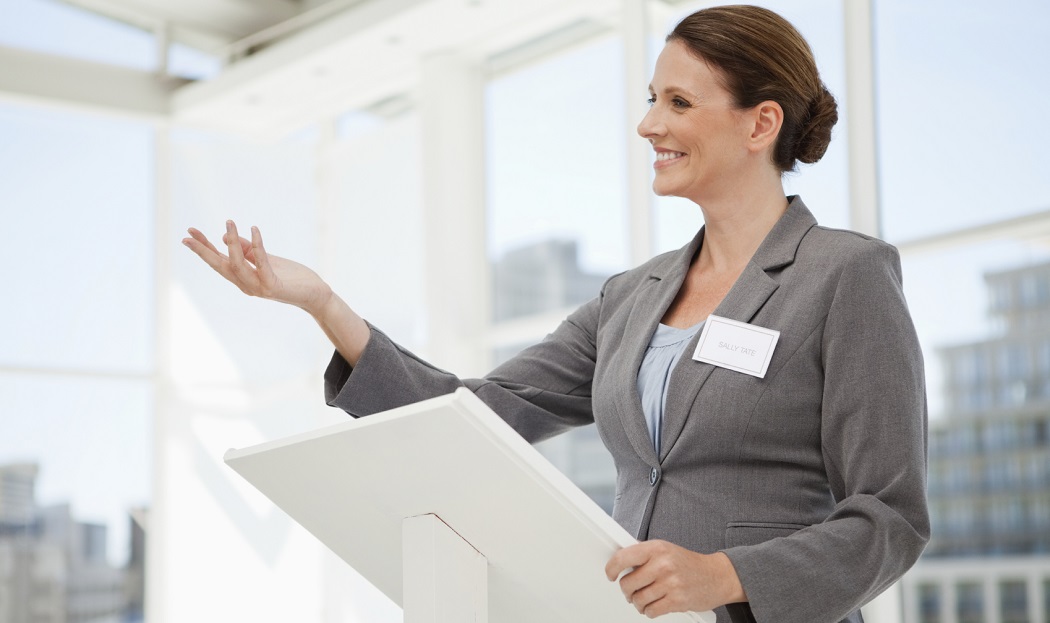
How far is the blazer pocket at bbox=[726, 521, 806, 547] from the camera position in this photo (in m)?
1.42

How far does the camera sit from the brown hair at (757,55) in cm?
162

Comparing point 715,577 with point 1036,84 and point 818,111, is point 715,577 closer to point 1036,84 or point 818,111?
point 818,111

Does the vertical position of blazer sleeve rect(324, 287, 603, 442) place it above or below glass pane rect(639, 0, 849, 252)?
below

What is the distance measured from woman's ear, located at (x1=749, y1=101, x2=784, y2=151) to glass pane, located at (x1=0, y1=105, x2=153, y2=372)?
5714 mm

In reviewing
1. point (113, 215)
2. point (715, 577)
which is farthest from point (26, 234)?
point (715, 577)

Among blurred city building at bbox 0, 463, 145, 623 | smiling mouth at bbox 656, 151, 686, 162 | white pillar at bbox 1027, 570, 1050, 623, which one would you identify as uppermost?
smiling mouth at bbox 656, 151, 686, 162

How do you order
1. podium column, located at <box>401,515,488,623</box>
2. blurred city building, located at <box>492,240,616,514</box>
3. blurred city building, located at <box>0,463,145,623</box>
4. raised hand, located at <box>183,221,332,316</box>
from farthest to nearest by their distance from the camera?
blurred city building, located at <box>0,463,145,623</box> → blurred city building, located at <box>492,240,616,514</box> → raised hand, located at <box>183,221,332,316</box> → podium column, located at <box>401,515,488,623</box>

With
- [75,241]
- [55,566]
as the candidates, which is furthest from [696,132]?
[55,566]

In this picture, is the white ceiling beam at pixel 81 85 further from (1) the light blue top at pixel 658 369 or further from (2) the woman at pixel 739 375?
(1) the light blue top at pixel 658 369

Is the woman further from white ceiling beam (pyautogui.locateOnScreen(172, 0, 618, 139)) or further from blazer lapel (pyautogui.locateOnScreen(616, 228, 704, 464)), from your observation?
white ceiling beam (pyautogui.locateOnScreen(172, 0, 618, 139))

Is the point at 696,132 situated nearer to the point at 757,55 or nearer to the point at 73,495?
the point at 757,55

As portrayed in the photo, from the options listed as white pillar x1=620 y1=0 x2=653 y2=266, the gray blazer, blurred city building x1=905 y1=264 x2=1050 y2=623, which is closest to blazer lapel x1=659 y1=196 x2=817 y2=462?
the gray blazer

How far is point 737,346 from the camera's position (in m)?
1.47

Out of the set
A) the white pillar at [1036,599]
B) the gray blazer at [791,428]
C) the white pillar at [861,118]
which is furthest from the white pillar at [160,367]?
the gray blazer at [791,428]
